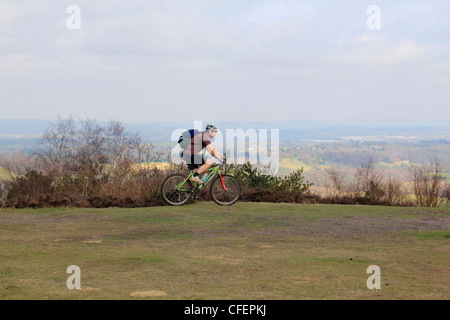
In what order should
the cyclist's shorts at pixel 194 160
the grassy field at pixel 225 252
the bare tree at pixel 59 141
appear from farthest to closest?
the bare tree at pixel 59 141, the cyclist's shorts at pixel 194 160, the grassy field at pixel 225 252

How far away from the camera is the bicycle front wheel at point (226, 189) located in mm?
13543

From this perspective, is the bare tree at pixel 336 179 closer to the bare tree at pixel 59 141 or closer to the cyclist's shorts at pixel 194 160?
the cyclist's shorts at pixel 194 160

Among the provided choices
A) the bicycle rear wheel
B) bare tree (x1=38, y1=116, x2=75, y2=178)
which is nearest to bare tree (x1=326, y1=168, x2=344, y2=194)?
the bicycle rear wheel

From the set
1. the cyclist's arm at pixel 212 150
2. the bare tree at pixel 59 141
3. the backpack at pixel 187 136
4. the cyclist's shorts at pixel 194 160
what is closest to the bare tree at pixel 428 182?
the cyclist's arm at pixel 212 150

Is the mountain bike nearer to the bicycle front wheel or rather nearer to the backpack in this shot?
the bicycle front wheel

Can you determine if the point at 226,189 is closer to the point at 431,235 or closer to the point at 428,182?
the point at 431,235

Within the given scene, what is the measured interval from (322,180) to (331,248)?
13181mm

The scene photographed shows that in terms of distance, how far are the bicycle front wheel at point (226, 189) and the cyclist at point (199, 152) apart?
0.48 m

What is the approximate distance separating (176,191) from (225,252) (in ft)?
19.2

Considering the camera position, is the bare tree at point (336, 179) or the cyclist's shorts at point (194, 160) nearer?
the cyclist's shorts at point (194, 160)

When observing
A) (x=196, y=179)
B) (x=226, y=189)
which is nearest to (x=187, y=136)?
(x=196, y=179)

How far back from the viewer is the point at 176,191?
13273 millimetres
